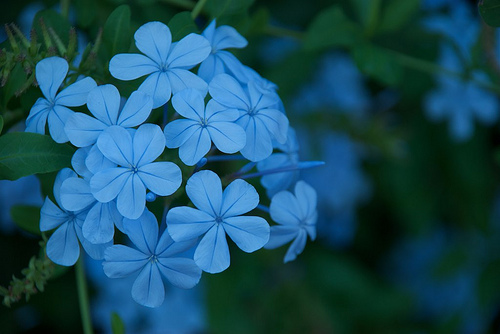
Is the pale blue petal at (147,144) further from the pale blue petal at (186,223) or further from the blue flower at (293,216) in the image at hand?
the blue flower at (293,216)

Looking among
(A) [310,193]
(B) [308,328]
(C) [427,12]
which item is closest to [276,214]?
(A) [310,193]

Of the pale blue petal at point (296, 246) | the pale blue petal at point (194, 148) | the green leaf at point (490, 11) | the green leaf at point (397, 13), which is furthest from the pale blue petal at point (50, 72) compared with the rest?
the green leaf at point (397, 13)

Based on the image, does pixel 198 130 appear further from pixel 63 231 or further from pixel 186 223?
pixel 63 231

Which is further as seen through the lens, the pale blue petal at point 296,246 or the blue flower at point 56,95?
the pale blue petal at point 296,246

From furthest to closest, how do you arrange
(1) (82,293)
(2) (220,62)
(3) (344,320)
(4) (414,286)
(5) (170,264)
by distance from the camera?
(4) (414,286) → (3) (344,320) → (1) (82,293) → (2) (220,62) → (5) (170,264)

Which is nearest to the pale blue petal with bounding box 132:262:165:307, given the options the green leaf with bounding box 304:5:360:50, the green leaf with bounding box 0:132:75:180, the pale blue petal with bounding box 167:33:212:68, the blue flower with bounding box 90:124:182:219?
the blue flower with bounding box 90:124:182:219

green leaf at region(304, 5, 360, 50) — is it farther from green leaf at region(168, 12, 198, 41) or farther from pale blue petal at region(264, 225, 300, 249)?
pale blue petal at region(264, 225, 300, 249)

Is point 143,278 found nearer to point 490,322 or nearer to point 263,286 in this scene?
point 263,286
